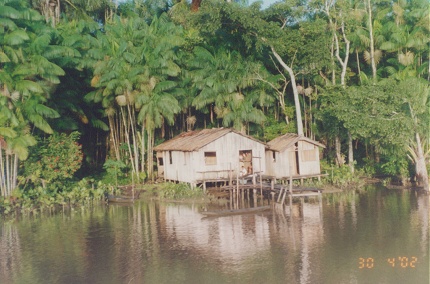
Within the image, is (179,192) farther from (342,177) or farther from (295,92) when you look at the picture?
(295,92)

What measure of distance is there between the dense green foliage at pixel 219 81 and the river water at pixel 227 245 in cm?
445

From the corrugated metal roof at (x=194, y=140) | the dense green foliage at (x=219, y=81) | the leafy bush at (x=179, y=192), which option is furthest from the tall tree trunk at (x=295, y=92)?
the leafy bush at (x=179, y=192)

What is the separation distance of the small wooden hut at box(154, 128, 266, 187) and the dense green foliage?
2.68 m

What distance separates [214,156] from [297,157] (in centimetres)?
494

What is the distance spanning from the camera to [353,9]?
111ft

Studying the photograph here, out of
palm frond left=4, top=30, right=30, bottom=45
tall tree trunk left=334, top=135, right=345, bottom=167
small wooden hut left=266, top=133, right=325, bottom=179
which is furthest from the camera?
tall tree trunk left=334, top=135, right=345, bottom=167

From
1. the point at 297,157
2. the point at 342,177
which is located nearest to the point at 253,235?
the point at 297,157

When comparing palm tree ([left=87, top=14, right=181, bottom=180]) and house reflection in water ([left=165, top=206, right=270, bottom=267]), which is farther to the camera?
palm tree ([left=87, top=14, right=181, bottom=180])

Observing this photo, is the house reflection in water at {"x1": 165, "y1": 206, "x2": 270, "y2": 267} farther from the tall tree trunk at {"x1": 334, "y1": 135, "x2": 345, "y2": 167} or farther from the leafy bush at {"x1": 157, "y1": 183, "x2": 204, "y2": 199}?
the tall tree trunk at {"x1": 334, "y1": 135, "x2": 345, "y2": 167}

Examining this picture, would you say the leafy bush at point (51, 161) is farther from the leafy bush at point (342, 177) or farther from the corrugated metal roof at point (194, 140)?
the leafy bush at point (342, 177)

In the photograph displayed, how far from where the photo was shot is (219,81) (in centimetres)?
3222

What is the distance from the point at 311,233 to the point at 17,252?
1049 centimetres

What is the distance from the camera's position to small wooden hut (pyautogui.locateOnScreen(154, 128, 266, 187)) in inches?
1128

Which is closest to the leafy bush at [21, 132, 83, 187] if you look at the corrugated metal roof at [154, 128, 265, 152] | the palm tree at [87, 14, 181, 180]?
the palm tree at [87, 14, 181, 180]
